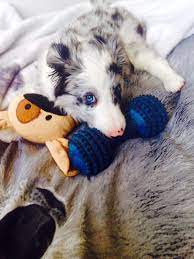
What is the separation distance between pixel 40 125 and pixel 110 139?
0.17m

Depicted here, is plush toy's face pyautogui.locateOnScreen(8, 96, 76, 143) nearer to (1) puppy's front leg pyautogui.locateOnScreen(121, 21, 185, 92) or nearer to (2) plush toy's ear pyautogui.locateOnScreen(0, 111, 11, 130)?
(2) plush toy's ear pyautogui.locateOnScreen(0, 111, 11, 130)

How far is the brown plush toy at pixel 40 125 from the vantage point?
3.23 feet

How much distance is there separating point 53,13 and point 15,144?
23.9 inches

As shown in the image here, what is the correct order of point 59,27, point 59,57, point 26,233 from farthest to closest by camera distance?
point 59,27 → point 59,57 → point 26,233

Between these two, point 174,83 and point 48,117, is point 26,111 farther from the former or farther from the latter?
point 174,83

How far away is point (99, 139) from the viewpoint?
93 centimetres

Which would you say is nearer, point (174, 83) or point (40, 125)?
point (40, 125)

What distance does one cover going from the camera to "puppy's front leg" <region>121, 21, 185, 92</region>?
1113 mm

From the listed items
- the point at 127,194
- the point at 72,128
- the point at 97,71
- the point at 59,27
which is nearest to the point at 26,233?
the point at 127,194

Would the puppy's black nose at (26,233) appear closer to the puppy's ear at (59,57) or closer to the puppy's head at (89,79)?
the puppy's head at (89,79)

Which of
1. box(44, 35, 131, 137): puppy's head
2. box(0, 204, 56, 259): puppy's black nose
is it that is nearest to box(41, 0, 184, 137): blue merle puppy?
→ box(44, 35, 131, 137): puppy's head

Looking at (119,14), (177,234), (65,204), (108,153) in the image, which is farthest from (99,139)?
(119,14)

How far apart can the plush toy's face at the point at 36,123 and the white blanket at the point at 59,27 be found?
0.20 metres

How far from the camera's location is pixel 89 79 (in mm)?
1030
